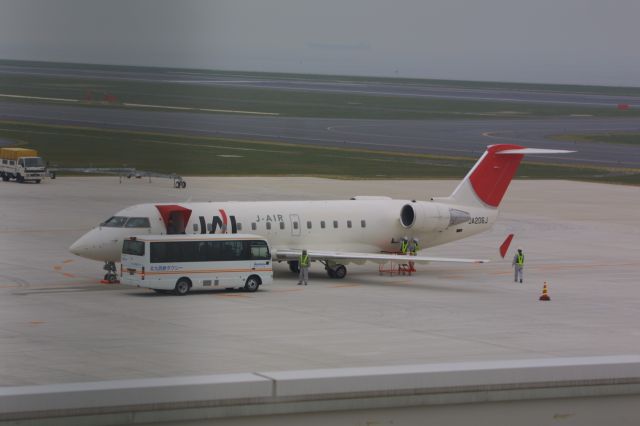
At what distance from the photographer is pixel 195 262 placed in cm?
3831

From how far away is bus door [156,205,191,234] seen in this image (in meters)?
40.5

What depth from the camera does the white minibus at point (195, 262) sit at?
37.5 metres

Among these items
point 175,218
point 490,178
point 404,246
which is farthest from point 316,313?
point 490,178

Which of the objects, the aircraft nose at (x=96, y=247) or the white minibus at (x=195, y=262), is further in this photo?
the aircraft nose at (x=96, y=247)

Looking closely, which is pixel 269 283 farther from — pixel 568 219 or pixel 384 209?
pixel 568 219

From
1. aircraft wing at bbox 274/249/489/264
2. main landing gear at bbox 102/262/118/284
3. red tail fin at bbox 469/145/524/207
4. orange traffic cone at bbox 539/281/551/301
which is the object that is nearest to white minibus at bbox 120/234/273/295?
main landing gear at bbox 102/262/118/284

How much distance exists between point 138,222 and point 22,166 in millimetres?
35628

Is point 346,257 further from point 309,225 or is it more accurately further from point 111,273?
point 111,273

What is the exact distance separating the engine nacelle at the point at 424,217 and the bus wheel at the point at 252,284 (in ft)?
28.1

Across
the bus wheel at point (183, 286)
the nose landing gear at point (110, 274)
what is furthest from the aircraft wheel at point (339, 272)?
the nose landing gear at point (110, 274)

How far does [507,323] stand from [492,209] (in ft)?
51.2

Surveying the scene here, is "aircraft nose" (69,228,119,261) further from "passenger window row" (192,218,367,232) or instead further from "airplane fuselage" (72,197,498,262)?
"passenger window row" (192,218,367,232)

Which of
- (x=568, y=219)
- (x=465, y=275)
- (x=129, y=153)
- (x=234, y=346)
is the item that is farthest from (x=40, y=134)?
(x=129, y=153)

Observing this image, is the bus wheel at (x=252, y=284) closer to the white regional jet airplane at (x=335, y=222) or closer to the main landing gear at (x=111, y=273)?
the white regional jet airplane at (x=335, y=222)
